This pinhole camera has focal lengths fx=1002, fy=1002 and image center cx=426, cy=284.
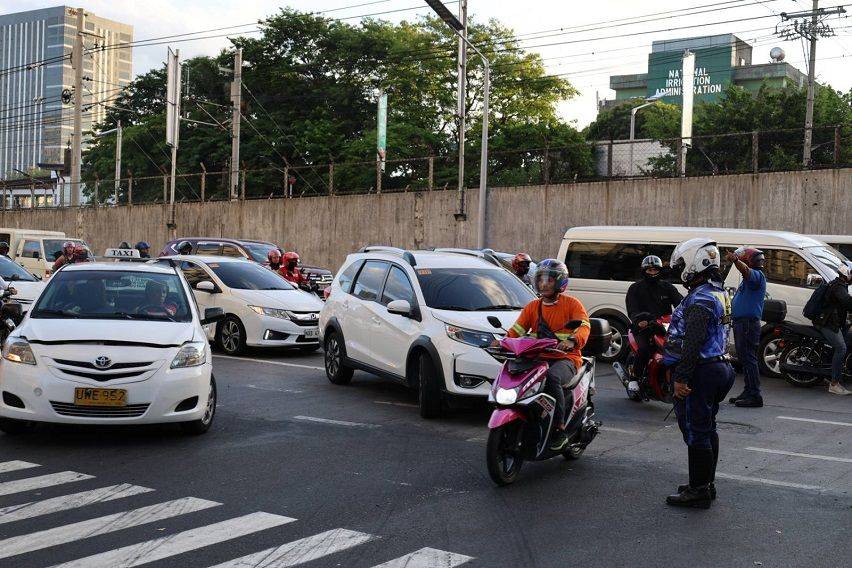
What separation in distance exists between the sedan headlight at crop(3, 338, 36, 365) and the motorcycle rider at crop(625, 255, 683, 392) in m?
6.39

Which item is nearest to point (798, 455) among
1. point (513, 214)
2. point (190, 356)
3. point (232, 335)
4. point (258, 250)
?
point (190, 356)

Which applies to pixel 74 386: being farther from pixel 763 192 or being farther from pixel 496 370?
pixel 763 192

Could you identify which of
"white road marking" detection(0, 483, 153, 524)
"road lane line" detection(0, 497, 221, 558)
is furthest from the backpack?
"white road marking" detection(0, 483, 153, 524)

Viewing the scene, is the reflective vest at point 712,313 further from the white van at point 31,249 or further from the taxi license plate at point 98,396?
the white van at point 31,249

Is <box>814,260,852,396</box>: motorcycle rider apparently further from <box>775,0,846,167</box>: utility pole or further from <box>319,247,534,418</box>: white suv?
<box>775,0,846,167</box>: utility pole

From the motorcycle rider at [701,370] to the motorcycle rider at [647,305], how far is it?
14.7 ft

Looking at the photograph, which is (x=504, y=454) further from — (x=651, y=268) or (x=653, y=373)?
(x=651, y=268)

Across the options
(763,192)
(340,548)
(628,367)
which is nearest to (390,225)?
(763,192)

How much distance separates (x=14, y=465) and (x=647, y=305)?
700 cm

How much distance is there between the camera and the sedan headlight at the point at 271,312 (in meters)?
15.5

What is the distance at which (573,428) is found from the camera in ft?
24.8

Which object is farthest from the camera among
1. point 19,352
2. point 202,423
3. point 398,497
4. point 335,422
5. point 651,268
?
point 651,268

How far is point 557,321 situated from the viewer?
25.5 feet

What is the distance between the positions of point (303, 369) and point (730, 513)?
335 inches
